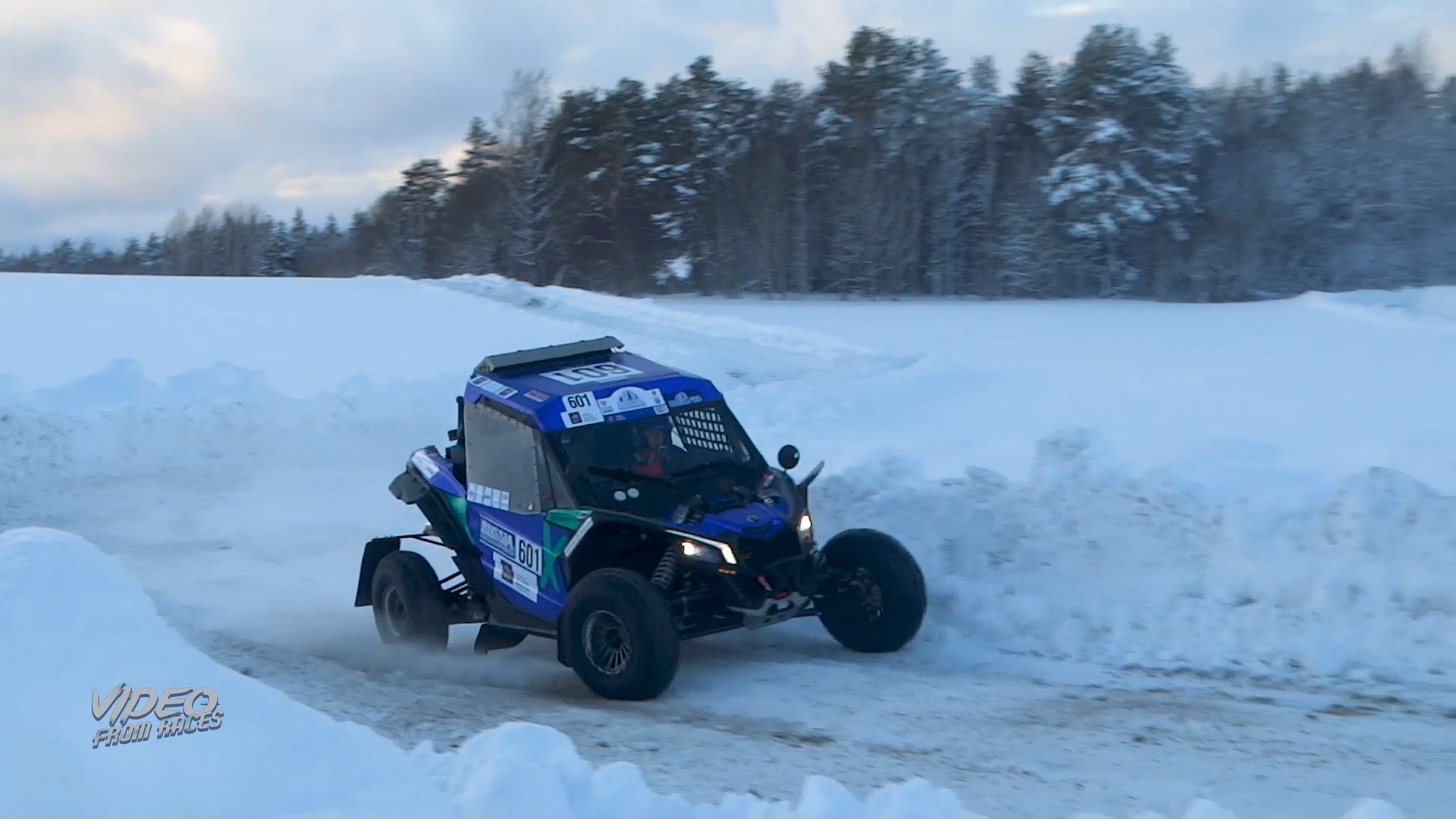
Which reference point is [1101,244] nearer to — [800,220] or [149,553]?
[800,220]

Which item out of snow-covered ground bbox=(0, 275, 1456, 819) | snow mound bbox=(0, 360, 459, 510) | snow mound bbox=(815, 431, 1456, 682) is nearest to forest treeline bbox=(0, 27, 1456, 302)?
snow-covered ground bbox=(0, 275, 1456, 819)

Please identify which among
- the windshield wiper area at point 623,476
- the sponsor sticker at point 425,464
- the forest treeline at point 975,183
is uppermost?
the forest treeline at point 975,183

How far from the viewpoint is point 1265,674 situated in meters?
7.86

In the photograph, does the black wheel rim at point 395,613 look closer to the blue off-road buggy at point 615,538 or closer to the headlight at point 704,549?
the blue off-road buggy at point 615,538

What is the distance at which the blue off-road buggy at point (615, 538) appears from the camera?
7758mm

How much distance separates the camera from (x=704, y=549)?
25.7 ft

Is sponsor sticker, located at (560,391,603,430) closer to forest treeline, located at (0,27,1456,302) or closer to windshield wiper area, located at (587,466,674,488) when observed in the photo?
windshield wiper area, located at (587,466,674,488)

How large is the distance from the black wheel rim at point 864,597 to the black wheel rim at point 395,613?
10.2 feet

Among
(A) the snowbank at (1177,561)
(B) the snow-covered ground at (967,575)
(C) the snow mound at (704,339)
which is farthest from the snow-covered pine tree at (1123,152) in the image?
(A) the snowbank at (1177,561)

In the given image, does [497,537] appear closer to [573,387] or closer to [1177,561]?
[573,387]

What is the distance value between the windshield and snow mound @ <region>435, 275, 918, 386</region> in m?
12.7

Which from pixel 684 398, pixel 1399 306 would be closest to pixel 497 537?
pixel 684 398

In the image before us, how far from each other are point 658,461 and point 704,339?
2125 cm

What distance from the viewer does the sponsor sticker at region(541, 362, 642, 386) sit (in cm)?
908
